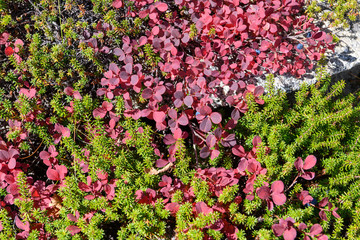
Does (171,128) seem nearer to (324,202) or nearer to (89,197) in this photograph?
(89,197)

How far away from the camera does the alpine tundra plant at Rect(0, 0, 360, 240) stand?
87.1 inches

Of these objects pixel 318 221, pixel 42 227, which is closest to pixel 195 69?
pixel 318 221

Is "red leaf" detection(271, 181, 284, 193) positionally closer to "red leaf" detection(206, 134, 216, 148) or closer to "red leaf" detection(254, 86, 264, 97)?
"red leaf" detection(206, 134, 216, 148)

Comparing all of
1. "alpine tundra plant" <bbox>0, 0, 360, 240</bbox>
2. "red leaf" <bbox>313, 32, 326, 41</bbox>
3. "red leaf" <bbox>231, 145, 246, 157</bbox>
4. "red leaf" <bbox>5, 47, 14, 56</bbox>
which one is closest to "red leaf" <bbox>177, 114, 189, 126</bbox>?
"alpine tundra plant" <bbox>0, 0, 360, 240</bbox>

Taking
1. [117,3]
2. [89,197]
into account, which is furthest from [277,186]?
[117,3]

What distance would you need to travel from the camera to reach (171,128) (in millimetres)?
2463

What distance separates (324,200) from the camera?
7.50 ft

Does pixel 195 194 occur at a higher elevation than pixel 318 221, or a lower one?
higher

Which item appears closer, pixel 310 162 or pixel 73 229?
pixel 73 229

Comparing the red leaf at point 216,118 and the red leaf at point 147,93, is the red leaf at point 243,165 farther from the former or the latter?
the red leaf at point 147,93

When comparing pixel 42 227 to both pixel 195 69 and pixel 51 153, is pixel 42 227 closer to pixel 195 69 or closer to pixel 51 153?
pixel 51 153

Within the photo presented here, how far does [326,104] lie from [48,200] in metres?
2.40

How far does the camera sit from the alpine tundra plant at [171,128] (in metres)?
2.21

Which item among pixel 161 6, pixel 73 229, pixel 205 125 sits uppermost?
pixel 161 6
